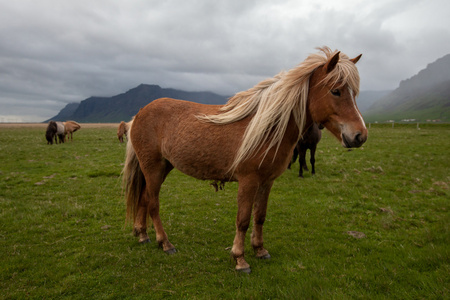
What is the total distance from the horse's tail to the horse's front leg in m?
2.70

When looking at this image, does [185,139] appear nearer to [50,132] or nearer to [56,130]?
[50,132]

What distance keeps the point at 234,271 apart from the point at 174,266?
3.64ft

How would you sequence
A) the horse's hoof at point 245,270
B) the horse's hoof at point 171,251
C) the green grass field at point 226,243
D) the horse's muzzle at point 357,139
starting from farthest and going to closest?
the horse's hoof at point 171,251, the horse's hoof at point 245,270, the green grass field at point 226,243, the horse's muzzle at point 357,139

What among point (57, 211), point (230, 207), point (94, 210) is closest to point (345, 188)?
point (230, 207)

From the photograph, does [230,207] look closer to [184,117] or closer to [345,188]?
[184,117]

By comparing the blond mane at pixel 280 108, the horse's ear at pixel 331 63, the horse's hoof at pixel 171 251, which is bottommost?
the horse's hoof at pixel 171 251

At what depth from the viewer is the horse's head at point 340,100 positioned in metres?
3.20

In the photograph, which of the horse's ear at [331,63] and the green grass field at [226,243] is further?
the green grass field at [226,243]

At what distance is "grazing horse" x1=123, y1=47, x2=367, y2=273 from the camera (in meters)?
3.38

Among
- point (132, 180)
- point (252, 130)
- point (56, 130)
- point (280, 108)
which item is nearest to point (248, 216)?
point (252, 130)

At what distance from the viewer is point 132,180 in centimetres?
534

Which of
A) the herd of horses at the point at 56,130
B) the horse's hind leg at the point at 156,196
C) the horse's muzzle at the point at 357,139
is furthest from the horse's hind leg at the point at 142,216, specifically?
the herd of horses at the point at 56,130

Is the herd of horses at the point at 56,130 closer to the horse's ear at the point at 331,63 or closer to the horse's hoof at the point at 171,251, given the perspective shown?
the horse's hoof at the point at 171,251

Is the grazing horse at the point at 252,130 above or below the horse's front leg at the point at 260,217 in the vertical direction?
above
